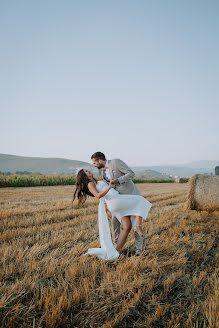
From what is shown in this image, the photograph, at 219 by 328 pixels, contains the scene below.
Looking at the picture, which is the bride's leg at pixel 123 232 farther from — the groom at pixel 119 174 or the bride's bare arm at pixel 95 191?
the bride's bare arm at pixel 95 191

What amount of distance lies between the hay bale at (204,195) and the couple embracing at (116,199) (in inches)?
206

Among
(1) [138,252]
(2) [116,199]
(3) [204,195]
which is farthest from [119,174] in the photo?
(3) [204,195]

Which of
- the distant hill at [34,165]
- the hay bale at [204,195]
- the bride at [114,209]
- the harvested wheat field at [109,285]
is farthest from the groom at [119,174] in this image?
the distant hill at [34,165]

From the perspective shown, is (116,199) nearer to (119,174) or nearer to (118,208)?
(118,208)

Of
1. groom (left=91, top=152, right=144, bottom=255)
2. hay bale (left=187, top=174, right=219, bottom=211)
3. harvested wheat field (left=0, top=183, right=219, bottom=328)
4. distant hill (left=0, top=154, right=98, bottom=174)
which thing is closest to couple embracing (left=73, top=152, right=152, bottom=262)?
groom (left=91, top=152, right=144, bottom=255)

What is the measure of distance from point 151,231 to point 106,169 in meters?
2.15

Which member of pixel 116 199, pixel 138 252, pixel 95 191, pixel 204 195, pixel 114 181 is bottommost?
pixel 138 252

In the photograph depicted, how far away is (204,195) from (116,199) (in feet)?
18.9

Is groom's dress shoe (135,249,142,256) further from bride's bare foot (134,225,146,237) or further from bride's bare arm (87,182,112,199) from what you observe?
bride's bare arm (87,182,112,199)

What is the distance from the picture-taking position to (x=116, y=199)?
3645mm

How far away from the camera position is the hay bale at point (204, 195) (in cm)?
831

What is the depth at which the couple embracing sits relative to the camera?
3594 millimetres

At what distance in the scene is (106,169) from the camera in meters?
3.85

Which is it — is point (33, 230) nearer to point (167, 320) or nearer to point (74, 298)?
point (74, 298)
